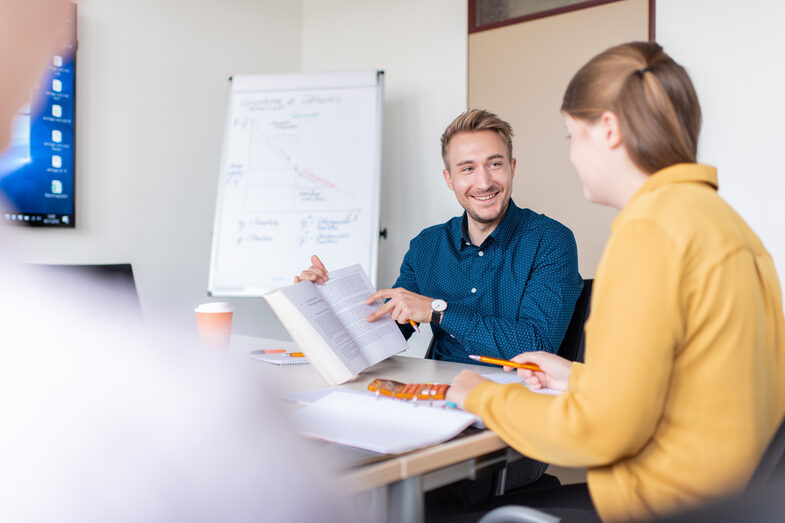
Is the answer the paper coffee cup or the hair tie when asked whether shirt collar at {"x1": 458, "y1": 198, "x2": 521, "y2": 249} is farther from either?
the hair tie

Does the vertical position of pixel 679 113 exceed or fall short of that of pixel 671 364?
it exceeds it

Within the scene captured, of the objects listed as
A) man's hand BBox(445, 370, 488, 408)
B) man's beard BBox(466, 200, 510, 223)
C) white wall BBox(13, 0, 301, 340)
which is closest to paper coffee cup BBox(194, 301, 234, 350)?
man's hand BBox(445, 370, 488, 408)

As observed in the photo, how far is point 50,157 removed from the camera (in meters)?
2.74

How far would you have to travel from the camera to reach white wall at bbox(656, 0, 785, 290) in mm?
2541

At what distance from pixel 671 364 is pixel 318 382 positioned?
781mm

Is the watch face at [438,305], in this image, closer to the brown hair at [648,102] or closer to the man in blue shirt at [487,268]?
the man in blue shirt at [487,268]

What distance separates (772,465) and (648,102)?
1.54ft

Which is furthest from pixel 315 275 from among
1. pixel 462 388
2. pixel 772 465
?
pixel 772 465

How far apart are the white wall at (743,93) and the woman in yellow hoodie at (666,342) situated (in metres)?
1.88

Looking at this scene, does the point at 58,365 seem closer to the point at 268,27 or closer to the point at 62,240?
the point at 62,240

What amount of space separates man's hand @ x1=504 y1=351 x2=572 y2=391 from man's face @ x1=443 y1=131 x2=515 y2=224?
2.78ft

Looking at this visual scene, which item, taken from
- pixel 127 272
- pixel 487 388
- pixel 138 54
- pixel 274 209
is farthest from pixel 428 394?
pixel 138 54

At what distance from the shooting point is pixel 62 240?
281 centimetres

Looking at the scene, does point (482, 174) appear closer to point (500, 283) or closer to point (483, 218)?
point (483, 218)
